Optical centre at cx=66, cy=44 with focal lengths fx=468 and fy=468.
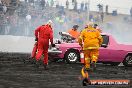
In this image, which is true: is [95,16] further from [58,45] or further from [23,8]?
[58,45]

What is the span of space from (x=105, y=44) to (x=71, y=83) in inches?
324

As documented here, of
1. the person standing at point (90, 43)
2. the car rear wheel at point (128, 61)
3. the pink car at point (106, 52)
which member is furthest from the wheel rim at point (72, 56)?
the person standing at point (90, 43)

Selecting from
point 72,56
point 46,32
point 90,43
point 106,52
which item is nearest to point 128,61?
point 106,52

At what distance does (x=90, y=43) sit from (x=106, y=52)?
605 cm

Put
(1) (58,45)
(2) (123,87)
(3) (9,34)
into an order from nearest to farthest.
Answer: (2) (123,87), (1) (58,45), (3) (9,34)

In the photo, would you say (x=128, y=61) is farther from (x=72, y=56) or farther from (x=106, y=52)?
(x=72, y=56)

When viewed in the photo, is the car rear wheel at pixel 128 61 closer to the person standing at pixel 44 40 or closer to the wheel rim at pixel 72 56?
the wheel rim at pixel 72 56

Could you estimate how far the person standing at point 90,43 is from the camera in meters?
13.9

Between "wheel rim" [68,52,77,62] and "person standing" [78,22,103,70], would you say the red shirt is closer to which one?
"person standing" [78,22,103,70]

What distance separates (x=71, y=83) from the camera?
1196 cm

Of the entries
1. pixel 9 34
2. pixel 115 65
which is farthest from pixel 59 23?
pixel 115 65

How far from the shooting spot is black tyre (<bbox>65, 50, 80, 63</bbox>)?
1986 cm

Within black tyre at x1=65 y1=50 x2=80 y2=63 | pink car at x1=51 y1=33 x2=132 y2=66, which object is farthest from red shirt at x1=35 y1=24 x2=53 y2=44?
black tyre at x1=65 y1=50 x2=80 y2=63

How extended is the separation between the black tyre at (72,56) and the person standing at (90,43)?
5429mm
